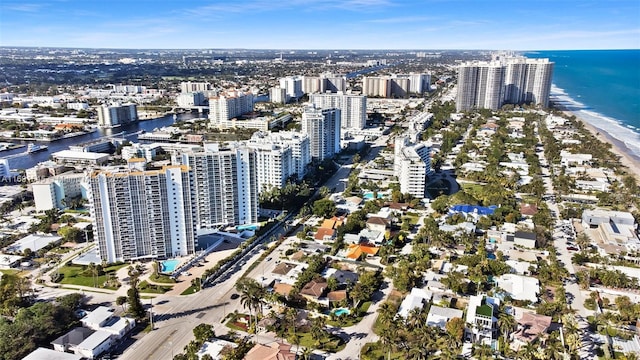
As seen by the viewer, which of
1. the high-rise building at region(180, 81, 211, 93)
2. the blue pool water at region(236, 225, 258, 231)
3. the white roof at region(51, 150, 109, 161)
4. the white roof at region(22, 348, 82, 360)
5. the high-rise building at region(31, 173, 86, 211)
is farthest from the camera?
the high-rise building at region(180, 81, 211, 93)

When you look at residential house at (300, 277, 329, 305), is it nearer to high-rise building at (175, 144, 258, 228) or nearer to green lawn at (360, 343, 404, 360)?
green lawn at (360, 343, 404, 360)

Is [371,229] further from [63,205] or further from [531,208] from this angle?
[63,205]

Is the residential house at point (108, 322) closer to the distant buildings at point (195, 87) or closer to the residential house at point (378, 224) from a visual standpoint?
the residential house at point (378, 224)

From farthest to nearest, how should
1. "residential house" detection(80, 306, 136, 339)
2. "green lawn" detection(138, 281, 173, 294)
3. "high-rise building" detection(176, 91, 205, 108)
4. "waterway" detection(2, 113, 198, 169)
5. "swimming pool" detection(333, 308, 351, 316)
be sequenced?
1. "high-rise building" detection(176, 91, 205, 108)
2. "waterway" detection(2, 113, 198, 169)
3. "green lawn" detection(138, 281, 173, 294)
4. "swimming pool" detection(333, 308, 351, 316)
5. "residential house" detection(80, 306, 136, 339)

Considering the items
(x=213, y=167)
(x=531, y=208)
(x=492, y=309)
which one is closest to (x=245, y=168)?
(x=213, y=167)

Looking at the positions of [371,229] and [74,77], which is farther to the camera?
[74,77]

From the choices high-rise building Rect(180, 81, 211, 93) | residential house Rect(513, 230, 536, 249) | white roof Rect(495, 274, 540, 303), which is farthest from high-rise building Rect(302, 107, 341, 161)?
high-rise building Rect(180, 81, 211, 93)
